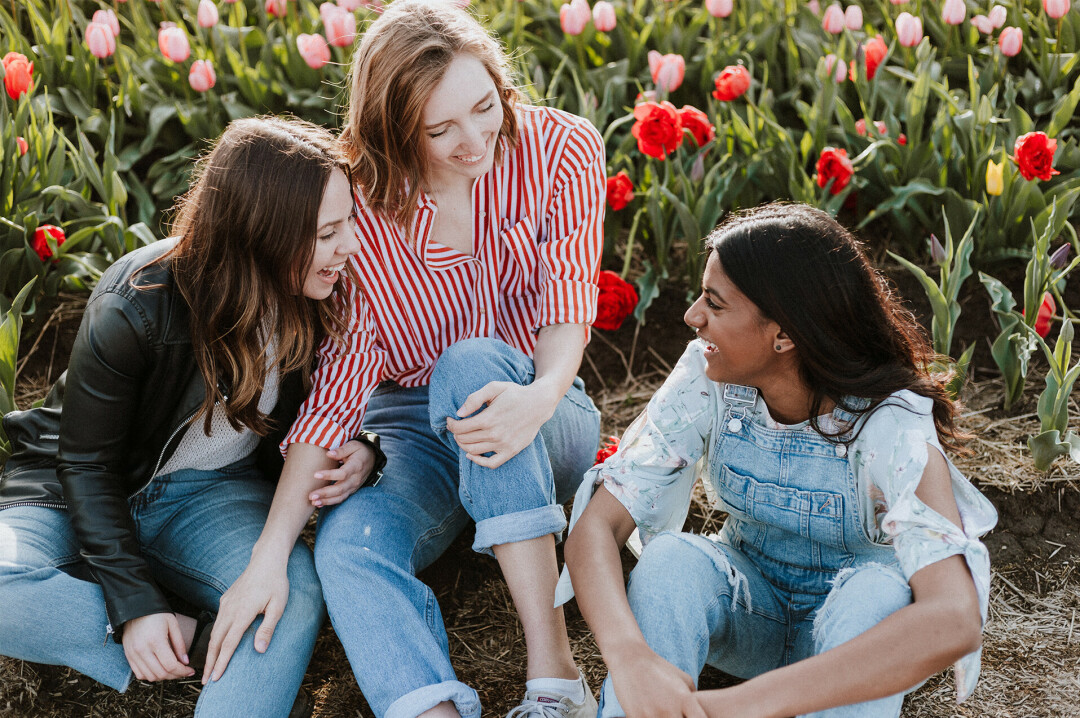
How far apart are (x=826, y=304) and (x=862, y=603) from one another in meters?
0.47

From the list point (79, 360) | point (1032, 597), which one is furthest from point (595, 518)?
point (1032, 597)

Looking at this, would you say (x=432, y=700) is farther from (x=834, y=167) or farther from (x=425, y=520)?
(x=834, y=167)

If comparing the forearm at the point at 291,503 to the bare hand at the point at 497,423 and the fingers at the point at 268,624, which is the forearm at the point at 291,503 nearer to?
the fingers at the point at 268,624

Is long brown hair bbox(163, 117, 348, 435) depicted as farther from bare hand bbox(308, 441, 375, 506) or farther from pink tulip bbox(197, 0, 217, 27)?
pink tulip bbox(197, 0, 217, 27)

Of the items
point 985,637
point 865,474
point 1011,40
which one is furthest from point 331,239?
point 1011,40

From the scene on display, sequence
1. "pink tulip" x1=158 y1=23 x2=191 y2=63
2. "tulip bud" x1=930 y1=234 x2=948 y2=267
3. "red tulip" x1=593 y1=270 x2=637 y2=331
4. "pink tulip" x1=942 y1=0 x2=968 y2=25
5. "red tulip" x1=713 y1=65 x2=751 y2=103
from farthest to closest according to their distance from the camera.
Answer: "pink tulip" x1=942 y1=0 x2=968 y2=25 → "pink tulip" x1=158 y1=23 x2=191 y2=63 → "red tulip" x1=713 y1=65 x2=751 y2=103 → "red tulip" x1=593 y1=270 x2=637 y2=331 → "tulip bud" x1=930 y1=234 x2=948 y2=267

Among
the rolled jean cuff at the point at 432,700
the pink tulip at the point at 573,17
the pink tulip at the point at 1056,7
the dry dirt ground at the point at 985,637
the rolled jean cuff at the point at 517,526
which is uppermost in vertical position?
the pink tulip at the point at 573,17

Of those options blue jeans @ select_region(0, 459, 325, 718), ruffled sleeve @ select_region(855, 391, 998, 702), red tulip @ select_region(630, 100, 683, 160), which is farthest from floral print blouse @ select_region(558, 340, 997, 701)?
red tulip @ select_region(630, 100, 683, 160)

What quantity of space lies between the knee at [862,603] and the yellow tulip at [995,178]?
4.90 feet

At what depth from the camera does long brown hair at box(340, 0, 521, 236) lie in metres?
1.84

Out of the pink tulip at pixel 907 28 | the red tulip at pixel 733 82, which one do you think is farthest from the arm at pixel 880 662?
the pink tulip at pixel 907 28

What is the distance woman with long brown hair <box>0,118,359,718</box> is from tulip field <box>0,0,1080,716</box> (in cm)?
53

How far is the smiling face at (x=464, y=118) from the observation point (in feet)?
6.08

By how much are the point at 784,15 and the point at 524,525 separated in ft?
7.93
